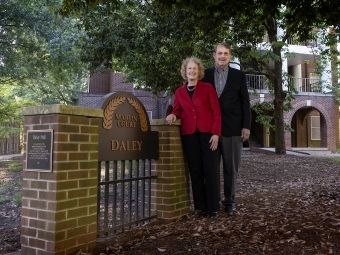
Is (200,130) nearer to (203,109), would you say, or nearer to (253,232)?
(203,109)

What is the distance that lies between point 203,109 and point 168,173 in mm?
825

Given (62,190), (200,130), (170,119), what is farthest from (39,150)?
(200,130)

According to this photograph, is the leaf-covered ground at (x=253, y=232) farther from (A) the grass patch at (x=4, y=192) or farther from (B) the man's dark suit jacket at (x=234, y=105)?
(A) the grass patch at (x=4, y=192)

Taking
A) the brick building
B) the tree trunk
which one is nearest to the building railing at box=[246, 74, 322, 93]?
the brick building

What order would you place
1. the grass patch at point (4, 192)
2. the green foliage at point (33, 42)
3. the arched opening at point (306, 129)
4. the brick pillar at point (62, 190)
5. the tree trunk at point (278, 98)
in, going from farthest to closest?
1. the arched opening at point (306, 129)
2. the tree trunk at point (278, 98)
3. the green foliage at point (33, 42)
4. the grass patch at point (4, 192)
5. the brick pillar at point (62, 190)

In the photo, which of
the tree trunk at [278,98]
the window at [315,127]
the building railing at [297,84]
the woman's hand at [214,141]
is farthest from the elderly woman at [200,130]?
the window at [315,127]

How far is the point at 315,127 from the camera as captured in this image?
25750mm

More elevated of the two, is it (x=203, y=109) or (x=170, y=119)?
(x=203, y=109)

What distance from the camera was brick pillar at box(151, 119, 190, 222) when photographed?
13.4 feet

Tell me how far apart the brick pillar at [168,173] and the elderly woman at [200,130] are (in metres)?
0.12

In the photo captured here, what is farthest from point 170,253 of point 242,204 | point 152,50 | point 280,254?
point 152,50

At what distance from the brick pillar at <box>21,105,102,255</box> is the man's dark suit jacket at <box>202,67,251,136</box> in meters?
1.71

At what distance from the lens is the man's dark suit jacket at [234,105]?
167 inches

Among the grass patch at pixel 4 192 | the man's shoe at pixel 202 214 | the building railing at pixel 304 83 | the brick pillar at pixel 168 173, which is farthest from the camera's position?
the building railing at pixel 304 83
